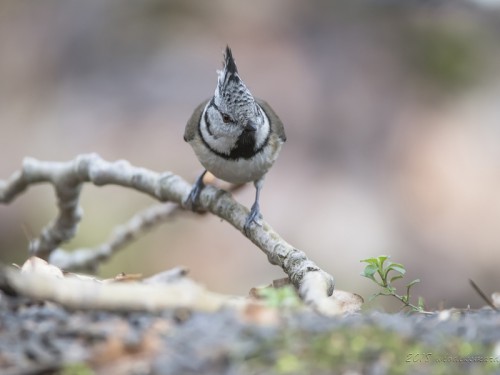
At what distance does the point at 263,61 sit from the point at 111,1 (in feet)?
7.25

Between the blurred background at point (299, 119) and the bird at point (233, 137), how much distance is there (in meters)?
2.75

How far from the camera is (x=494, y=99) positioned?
28.1 ft

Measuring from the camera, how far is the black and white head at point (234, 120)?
3826 mm

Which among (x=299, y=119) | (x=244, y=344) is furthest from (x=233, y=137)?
(x=299, y=119)

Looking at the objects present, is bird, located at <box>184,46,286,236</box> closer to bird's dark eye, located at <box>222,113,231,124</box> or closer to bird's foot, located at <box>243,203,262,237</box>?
bird's dark eye, located at <box>222,113,231,124</box>

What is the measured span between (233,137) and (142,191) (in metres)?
0.55

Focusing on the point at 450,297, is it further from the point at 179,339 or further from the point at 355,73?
the point at 179,339

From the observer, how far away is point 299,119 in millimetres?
8555

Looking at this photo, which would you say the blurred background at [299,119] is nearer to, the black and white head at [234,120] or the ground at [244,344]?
the black and white head at [234,120]

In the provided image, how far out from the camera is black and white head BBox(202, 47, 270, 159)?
3.83 meters

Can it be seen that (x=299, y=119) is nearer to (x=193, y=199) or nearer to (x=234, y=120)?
(x=234, y=120)

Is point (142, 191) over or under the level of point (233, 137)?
under

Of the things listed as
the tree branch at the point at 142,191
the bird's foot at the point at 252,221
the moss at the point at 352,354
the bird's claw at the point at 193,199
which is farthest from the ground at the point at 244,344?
the bird's claw at the point at 193,199

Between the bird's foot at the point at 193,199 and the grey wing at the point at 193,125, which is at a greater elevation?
the grey wing at the point at 193,125
